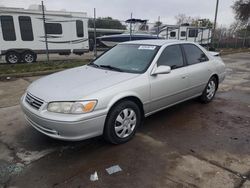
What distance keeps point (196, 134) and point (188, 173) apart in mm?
1157

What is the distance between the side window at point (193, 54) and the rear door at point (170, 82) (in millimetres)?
234

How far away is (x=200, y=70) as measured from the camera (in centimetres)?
473

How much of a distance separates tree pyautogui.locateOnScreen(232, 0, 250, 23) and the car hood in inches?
1274

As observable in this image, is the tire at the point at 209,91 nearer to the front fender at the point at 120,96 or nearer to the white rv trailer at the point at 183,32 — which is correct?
the front fender at the point at 120,96

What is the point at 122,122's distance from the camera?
3375 millimetres

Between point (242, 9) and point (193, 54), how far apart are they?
30.9m

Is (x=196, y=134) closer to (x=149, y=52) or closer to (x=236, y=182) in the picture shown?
(x=236, y=182)

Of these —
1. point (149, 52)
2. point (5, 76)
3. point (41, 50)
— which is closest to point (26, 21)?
point (41, 50)

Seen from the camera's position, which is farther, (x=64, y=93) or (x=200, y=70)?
(x=200, y=70)

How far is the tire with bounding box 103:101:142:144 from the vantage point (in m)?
3.20

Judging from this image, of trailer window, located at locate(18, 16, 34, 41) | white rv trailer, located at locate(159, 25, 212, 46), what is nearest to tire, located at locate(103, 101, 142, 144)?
trailer window, located at locate(18, 16, 34, 41)

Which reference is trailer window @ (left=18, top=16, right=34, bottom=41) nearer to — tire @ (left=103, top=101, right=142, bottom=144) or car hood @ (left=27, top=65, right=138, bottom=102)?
car hood @ (left=27, top=65, right=138, bottom=102)

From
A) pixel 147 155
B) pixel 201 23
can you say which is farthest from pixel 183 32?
pixel 147 155

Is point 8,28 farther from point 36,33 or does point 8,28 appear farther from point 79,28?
point 79,28
